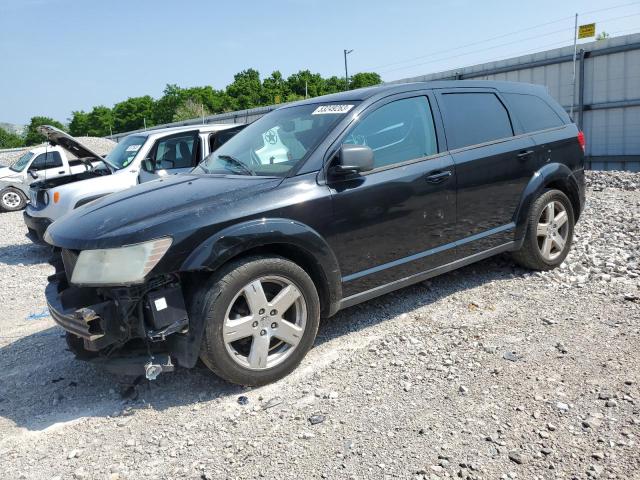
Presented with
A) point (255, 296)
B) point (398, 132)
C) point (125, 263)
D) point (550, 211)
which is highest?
point (398, 132)

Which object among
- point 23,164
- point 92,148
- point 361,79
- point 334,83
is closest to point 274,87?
point 334,83

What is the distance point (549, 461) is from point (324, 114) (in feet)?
8.91

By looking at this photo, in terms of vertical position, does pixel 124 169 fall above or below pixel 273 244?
above

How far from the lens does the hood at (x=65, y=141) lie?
22.2 feet

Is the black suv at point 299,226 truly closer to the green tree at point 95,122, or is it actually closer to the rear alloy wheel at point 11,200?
the rear alloy wheel at point 11,200

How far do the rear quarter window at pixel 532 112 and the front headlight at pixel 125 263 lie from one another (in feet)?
11.7

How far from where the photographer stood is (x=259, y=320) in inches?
129

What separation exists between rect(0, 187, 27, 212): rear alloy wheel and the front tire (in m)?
13.5

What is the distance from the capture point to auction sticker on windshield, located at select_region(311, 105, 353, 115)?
3.94m

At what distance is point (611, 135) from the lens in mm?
12500

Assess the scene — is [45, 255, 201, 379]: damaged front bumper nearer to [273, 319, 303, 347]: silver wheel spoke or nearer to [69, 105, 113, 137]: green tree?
[273, 319, 303, 347]: silver wheel spoke

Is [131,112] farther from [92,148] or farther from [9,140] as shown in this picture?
[92,148]

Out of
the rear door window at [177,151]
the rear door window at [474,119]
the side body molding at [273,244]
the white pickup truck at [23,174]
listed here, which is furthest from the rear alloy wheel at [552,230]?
the white pickup truck at [23,174]

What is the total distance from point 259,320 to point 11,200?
13.7 metres
